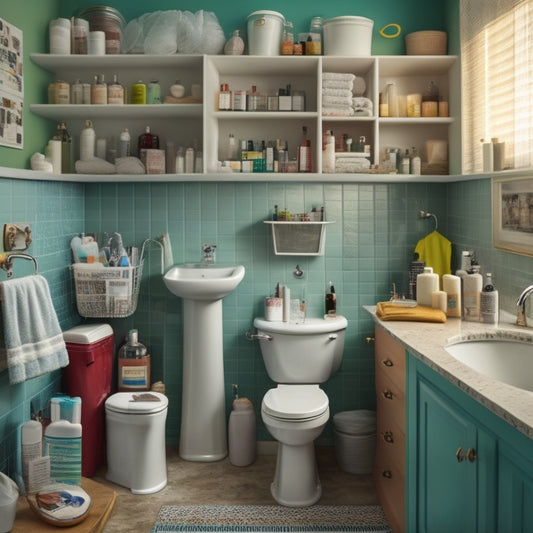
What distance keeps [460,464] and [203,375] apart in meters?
2.05

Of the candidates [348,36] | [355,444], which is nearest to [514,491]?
[355,444]

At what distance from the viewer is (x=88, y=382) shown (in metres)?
3.57

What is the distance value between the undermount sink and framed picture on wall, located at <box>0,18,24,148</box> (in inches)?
91.3

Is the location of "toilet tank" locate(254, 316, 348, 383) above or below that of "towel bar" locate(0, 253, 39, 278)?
below

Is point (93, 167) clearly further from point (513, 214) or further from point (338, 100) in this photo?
point (513, 214)

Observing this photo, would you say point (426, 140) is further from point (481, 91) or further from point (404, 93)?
point (481, 91)

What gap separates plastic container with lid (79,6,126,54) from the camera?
3.70m

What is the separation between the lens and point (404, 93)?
13.1ft

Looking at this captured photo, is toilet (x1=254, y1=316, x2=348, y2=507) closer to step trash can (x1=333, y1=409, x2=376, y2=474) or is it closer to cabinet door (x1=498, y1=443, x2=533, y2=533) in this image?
step trash can (x1=333, y1=409, x2=376, y2=474)

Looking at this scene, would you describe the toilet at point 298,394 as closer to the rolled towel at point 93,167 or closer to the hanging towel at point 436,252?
A: the hanging towel at point 436,252

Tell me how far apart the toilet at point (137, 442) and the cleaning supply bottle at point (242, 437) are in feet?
1.54

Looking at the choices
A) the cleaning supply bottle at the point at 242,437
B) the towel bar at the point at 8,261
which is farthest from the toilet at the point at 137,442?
the towel bar at the point at 8,261

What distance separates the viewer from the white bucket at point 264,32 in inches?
145

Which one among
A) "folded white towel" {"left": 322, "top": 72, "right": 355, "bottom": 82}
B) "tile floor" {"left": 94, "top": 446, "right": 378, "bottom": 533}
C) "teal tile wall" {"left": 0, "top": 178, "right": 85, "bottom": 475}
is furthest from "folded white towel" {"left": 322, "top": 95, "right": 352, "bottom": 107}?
"tile floor" {"left": 94, "top": 446, "right": 378, "bottom": 533}
